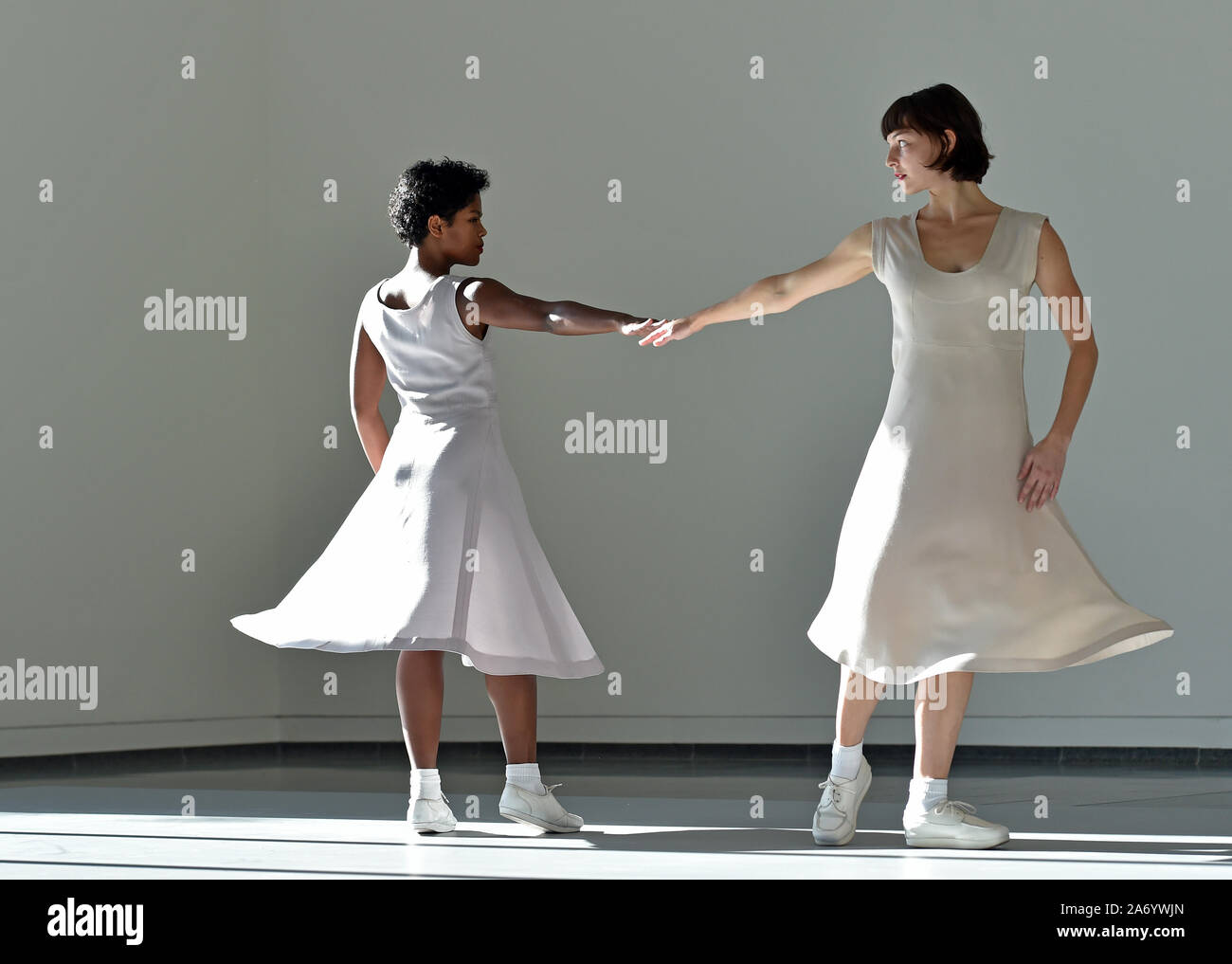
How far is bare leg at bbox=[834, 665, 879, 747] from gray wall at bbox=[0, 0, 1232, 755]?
81.4 inches

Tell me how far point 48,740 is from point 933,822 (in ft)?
10.8

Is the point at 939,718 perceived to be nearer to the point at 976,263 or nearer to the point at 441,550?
the point at 976,263

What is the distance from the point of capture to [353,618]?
3.31 meters

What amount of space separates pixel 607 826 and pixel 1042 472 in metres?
1.24

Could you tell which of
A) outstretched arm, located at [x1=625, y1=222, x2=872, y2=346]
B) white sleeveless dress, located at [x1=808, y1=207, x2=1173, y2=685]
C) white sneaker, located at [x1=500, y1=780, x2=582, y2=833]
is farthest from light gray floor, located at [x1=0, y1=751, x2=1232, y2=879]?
outstretched arm, located at [x1=625, y1=222, x2=872, y2=346]

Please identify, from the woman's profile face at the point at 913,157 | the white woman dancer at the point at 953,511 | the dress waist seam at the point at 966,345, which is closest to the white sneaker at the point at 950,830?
the white woman dancer at the point at 953,511

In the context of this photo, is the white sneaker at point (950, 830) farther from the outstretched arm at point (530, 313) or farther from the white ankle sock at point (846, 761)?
the outstretched arm at point (530, 313)

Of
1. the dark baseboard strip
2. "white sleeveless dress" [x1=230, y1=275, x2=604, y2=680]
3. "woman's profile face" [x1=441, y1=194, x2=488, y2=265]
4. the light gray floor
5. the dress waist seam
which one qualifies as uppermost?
"woman's profile face" [x1=441, y1=194, x2=488, y2=265]

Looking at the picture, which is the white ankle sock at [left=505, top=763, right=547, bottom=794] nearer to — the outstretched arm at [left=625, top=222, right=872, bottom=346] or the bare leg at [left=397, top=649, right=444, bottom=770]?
the bare leg at [left=397, top=649, right=444, bottom=770]

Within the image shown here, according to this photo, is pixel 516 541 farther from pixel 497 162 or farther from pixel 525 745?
pixel 497 162

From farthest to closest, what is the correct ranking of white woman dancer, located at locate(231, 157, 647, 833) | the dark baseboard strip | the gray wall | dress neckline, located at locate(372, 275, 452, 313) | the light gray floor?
the gray wall, the dark baseboard strip, dress neckline, located at locate(372, 275, 452, 313), white woman dancer, located at locate(231, 157, 647, 833), the light gray floor

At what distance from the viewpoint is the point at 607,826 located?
3.43 metres

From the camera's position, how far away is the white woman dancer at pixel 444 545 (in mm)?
3262

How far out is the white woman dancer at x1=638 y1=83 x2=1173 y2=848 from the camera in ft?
10.1
